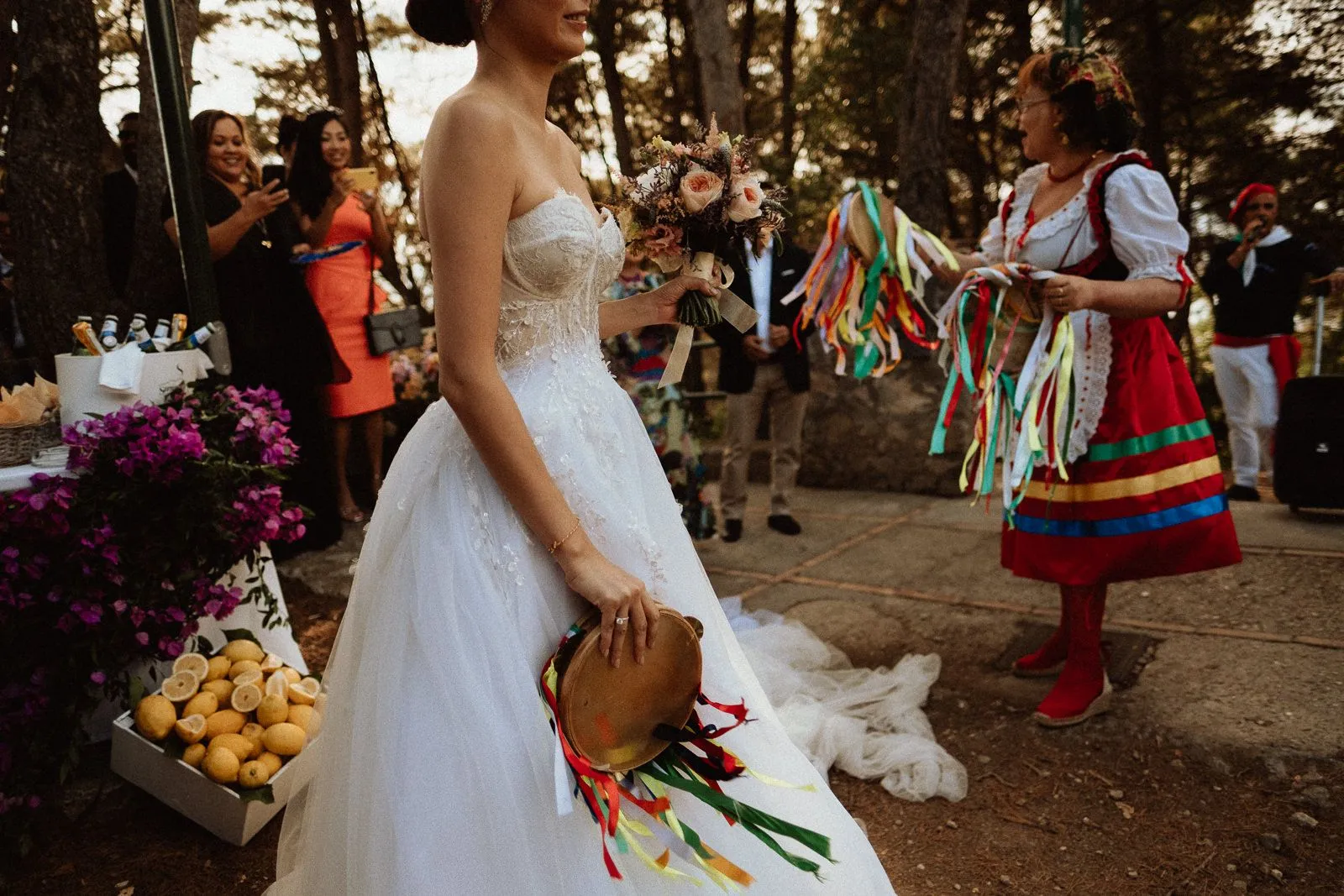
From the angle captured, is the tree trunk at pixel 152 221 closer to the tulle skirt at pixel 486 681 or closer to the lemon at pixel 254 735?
the lemon at pixel 254 735

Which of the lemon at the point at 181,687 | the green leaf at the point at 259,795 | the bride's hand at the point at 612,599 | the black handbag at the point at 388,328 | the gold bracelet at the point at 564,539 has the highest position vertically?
the black handbag at the point at 388,328

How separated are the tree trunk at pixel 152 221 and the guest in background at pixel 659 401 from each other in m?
2.10

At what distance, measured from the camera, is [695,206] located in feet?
6.00

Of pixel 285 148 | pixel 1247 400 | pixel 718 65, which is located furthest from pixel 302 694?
pixel 1247 400

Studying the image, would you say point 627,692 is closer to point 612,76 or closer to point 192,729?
point 192,729

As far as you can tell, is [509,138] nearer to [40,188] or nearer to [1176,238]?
[1176,238]

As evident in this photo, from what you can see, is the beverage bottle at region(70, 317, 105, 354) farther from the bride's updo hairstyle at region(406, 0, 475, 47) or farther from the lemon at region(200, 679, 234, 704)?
the bride's updo hairstyle at region(406, 0, 475, 47)

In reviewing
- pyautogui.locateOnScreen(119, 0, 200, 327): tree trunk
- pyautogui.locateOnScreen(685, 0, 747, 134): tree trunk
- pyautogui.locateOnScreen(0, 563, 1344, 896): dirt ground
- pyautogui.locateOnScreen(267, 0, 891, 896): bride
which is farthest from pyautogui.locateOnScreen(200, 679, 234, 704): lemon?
pyautogui.locateOnScreen(685, 0, 747, 134): tree trunk

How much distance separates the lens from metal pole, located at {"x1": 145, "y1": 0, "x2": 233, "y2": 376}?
127 inches

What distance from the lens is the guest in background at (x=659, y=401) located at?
502 centimetres

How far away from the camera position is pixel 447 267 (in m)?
1.39

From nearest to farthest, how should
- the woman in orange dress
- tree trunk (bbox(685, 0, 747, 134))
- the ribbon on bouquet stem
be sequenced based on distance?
the ribbon on bouquet stem < the woman in orange dress < tree trunk (bbox(685, 0, 747, 134))

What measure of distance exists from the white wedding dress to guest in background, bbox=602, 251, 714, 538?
123 inches

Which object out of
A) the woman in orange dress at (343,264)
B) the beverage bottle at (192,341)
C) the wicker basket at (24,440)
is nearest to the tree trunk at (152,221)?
the woman in orange dress at (343,264)
